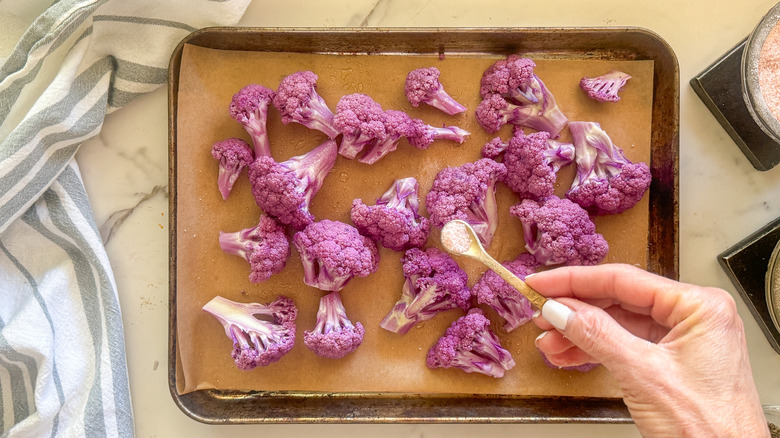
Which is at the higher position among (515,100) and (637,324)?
(515,100)

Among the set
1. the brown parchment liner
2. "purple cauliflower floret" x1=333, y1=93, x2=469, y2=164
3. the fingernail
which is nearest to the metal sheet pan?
the brown parchment liner

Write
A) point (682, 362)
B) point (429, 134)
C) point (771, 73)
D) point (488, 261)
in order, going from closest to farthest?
point (682, 362) < point (488, 261) < point (771, 73) < point (429, 134)

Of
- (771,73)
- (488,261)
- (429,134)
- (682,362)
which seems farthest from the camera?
(429,134)

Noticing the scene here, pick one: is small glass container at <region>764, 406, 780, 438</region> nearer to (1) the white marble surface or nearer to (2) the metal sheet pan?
(1) the white marble surface

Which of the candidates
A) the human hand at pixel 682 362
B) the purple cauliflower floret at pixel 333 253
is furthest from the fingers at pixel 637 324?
the purple cauliflower floret at pixel 333 253

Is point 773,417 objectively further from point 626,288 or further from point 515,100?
point 515,100

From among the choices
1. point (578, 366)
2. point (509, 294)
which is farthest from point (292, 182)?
point (578, 366)
